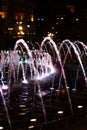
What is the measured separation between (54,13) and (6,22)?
73.4 ft

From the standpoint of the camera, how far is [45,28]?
7438 centimetres

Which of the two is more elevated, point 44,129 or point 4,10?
point 4,10

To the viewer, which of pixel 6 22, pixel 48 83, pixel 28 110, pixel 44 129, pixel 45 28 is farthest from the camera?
pixel 6 22

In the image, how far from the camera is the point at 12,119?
10.3 meters

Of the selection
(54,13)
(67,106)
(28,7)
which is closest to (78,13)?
(54,13)

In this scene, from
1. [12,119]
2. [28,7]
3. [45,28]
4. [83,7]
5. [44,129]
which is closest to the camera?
[44,129]

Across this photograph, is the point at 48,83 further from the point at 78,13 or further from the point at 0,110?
the point at 78,13

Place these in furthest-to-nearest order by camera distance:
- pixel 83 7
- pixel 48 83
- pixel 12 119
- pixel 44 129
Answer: pixel 83 7, pixel 48 83, pixel 12 119, pixel 44 129

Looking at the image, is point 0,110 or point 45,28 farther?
point 45,28

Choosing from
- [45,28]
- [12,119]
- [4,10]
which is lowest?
[12,119]

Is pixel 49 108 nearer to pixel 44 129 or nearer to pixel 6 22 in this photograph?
pixel 44 129

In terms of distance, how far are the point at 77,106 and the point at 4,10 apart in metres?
87.3

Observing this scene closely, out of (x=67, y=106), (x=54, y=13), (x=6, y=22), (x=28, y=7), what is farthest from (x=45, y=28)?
(x=67, y=106)

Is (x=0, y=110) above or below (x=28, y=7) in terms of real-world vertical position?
below
